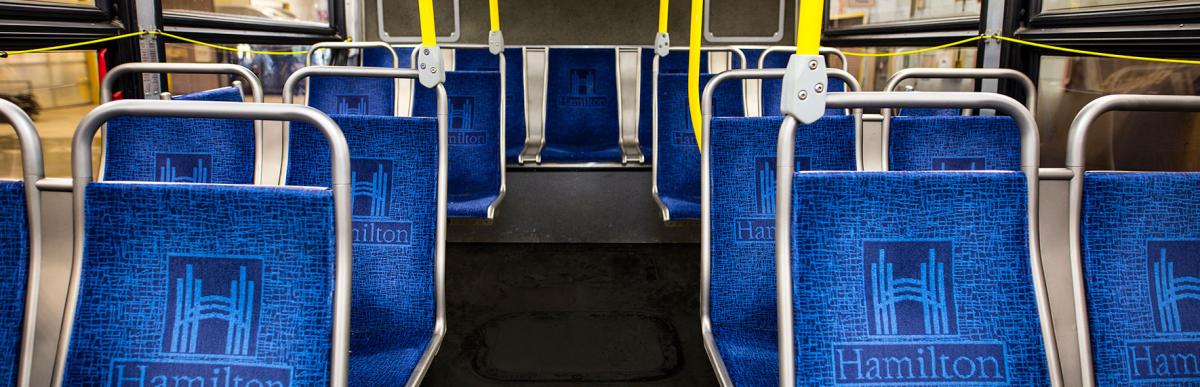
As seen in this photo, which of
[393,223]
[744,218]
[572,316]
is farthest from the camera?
[572,316]

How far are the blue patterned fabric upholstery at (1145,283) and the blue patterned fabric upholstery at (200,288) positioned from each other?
52.3 inches

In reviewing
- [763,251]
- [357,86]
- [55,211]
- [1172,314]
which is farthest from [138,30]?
[1172,314]

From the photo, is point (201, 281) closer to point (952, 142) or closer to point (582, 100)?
point (952, 142)

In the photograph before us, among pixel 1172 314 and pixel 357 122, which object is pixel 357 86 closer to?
pixel 357 122

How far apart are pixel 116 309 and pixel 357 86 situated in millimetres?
2388

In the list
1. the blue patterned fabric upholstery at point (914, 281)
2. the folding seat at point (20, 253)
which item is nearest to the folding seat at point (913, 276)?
the blue patterned fabric upholstery at point (914, 281)

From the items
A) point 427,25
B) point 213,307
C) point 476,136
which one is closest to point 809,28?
point 213,307

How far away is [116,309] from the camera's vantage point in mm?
1275

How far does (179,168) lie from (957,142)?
85.8 inches

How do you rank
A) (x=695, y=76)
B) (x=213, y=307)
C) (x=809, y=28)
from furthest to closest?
(x=695, y=76)
(x=809, y=28)
(x=213, y=307)

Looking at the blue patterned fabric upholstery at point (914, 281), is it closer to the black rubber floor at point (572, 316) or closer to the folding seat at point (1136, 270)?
the folding seat at point (1136, 270)

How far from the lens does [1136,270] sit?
146 centimetres

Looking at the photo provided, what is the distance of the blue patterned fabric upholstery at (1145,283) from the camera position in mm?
1447

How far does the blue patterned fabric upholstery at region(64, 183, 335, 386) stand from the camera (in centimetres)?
124
